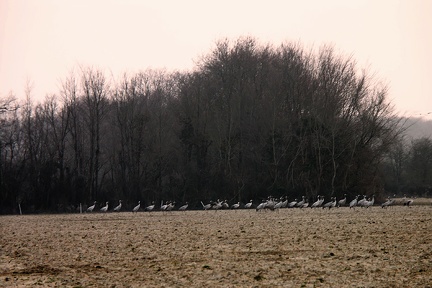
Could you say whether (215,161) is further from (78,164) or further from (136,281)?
(136,281)

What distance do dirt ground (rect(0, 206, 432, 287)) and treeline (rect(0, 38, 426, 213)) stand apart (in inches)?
1404

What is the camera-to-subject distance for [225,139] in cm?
6625

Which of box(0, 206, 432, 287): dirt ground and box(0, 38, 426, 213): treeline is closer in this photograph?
box(0, 206, 432, 287): dirt ground

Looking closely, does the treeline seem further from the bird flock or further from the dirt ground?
the dirt ground

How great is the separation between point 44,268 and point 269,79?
2073 inches

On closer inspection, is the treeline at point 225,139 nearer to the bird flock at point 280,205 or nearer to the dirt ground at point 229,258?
the bird flock at point 280,205

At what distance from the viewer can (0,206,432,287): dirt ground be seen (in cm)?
1392

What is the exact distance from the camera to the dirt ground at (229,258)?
548 inches

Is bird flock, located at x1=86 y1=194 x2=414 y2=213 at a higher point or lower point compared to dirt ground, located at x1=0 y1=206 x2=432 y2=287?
higher

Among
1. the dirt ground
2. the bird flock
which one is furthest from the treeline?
the dirt ground

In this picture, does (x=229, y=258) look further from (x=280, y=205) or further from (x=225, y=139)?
(x=225, y=139)

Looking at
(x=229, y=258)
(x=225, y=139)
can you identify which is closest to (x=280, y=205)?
(x=225, y=139)

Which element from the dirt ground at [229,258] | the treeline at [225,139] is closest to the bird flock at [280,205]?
the treeline at [225,139]

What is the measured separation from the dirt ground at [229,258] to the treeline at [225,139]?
117 feet
